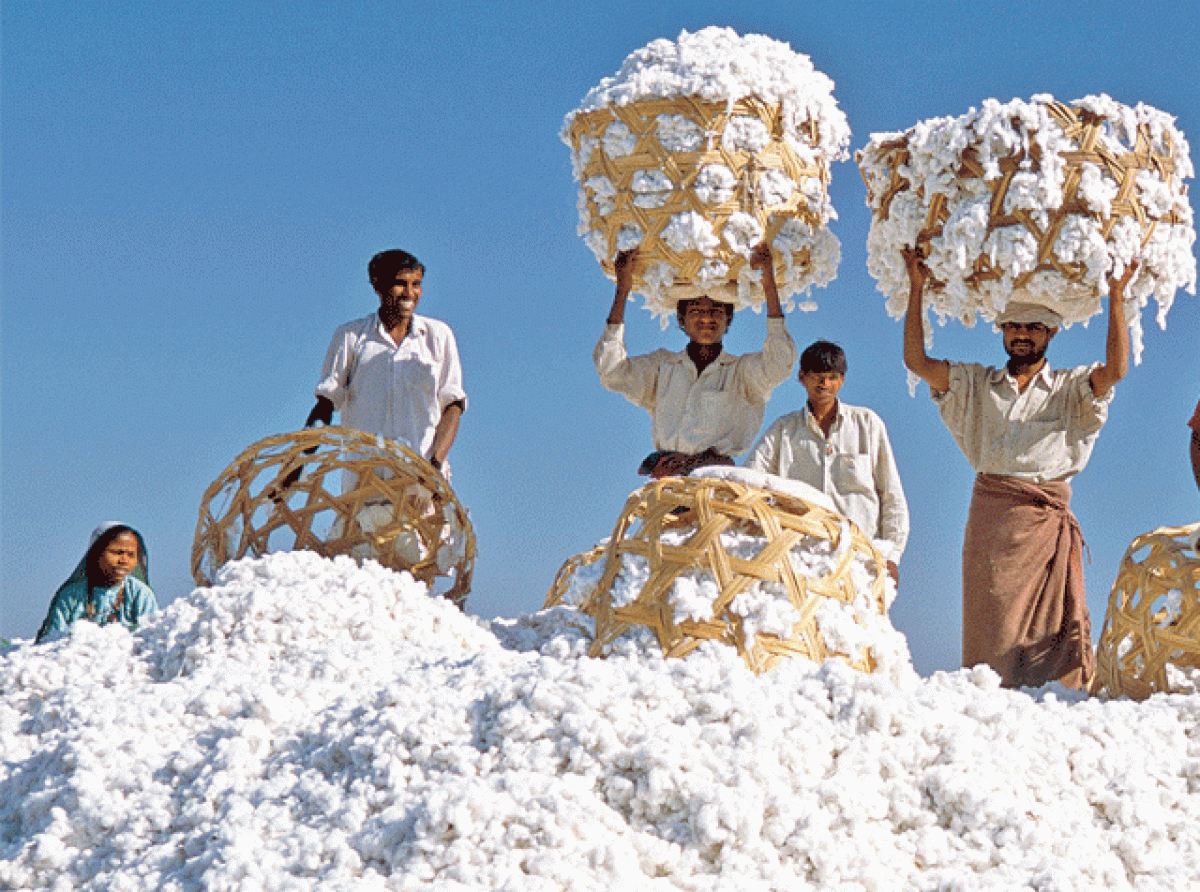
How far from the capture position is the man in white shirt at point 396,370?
15.2 feet

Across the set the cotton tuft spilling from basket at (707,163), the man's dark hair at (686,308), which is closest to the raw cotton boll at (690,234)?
the cotton tuft spilling from basket at (707,163)

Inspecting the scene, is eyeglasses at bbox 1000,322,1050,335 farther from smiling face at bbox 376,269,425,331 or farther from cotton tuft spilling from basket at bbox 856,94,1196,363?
smiling face at bbox 376,269,425,331

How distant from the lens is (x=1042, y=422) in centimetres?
425

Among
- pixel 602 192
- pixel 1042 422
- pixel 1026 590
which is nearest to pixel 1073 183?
pixel 1042 422

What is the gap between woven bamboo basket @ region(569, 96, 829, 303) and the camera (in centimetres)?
411

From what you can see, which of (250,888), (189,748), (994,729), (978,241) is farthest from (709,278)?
(250,888)

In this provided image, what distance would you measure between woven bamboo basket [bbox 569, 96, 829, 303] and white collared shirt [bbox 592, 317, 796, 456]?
0.79 ft

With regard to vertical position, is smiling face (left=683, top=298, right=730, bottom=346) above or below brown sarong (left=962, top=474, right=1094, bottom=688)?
above

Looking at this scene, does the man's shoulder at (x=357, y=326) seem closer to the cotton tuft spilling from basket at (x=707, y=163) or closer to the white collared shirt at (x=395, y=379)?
the white collared shirt at (x=395, y=379)

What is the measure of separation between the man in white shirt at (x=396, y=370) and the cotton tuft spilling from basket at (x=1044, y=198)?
167 centimetres

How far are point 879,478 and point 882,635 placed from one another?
4.11 ft

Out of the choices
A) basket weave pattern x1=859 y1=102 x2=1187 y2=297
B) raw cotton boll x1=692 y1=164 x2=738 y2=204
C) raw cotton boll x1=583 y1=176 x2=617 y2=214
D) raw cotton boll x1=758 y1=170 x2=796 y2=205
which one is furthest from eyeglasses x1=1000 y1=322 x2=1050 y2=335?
raw cotton boll x1=583 y1=176 x2=617 y2=214

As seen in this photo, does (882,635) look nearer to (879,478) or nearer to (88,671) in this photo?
(879,478)

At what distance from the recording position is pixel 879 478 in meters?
4.27
